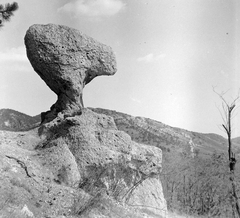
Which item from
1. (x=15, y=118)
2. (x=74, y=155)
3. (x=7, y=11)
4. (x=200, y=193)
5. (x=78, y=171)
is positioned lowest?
(x=200, y=193)

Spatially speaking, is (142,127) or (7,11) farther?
(142,127)

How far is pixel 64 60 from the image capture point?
10875 mm

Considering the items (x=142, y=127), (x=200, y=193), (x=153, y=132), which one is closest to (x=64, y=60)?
(x=200, y=193)

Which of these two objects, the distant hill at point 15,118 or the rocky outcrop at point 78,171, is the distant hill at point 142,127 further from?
the rocky outcrop at point 78,171

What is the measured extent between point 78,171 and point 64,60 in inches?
145

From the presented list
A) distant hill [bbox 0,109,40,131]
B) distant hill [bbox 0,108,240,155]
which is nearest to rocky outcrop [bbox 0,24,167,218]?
distant hill [bbox 0,108,240,155]

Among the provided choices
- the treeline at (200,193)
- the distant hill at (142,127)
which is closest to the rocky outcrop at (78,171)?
the treeline at (200,193)

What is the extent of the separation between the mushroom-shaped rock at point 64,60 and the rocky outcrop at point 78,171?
32.2 inches

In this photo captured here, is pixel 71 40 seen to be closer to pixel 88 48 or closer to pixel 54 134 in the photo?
pixel 88 48

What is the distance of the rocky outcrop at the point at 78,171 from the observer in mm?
7707

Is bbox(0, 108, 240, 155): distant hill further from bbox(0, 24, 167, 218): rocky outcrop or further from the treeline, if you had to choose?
bbox(0, 24, 167, 218): rocky outcrop

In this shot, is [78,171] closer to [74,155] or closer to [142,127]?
[74,155]

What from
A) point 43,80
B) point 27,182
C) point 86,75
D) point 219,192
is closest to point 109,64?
point 86,75

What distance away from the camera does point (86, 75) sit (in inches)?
457
